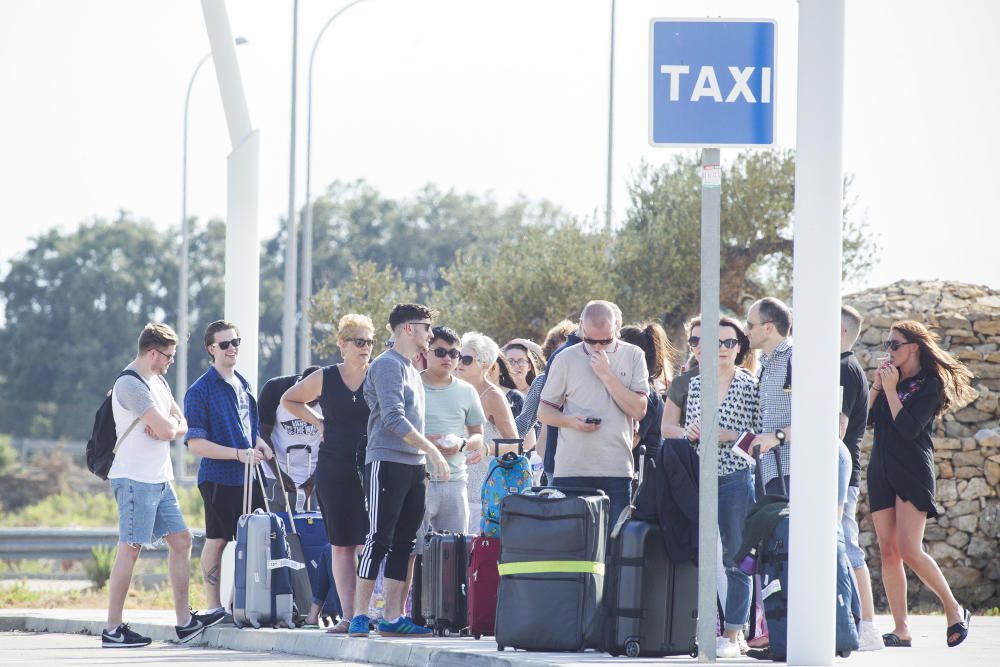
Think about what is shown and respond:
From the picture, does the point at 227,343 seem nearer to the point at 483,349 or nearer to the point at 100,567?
the point at 483,349

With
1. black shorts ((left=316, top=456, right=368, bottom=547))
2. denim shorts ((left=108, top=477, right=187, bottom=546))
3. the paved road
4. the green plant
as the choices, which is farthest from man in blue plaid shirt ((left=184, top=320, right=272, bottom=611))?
the green plant

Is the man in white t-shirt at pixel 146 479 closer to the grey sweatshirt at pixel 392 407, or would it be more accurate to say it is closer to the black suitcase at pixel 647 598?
the grey sweatshirt at pixel 392 407

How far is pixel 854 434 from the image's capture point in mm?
10445

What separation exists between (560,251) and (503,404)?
16592mm

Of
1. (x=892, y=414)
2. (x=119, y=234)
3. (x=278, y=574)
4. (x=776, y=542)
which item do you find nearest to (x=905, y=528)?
(x=892, y=414)

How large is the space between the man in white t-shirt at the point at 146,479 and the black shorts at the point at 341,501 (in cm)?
106

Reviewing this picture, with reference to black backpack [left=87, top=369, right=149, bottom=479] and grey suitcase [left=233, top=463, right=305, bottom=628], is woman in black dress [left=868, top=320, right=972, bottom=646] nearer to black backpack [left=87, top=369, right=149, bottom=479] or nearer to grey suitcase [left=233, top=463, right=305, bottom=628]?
grey suitcase [left=233, top=463, right=305, bottom=628]

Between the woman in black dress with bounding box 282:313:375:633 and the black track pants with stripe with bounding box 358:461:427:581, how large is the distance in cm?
48

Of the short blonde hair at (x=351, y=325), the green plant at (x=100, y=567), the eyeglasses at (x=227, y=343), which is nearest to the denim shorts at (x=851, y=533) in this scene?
the short blonde hair at (x=351, y=325)

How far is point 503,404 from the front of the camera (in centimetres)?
1157

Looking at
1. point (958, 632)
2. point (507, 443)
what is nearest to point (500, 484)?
point (507, 443)

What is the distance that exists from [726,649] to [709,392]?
1824 mm

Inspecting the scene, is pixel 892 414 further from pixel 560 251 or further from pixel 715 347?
pixel 560 251

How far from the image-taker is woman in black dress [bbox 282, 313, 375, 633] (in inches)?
426
